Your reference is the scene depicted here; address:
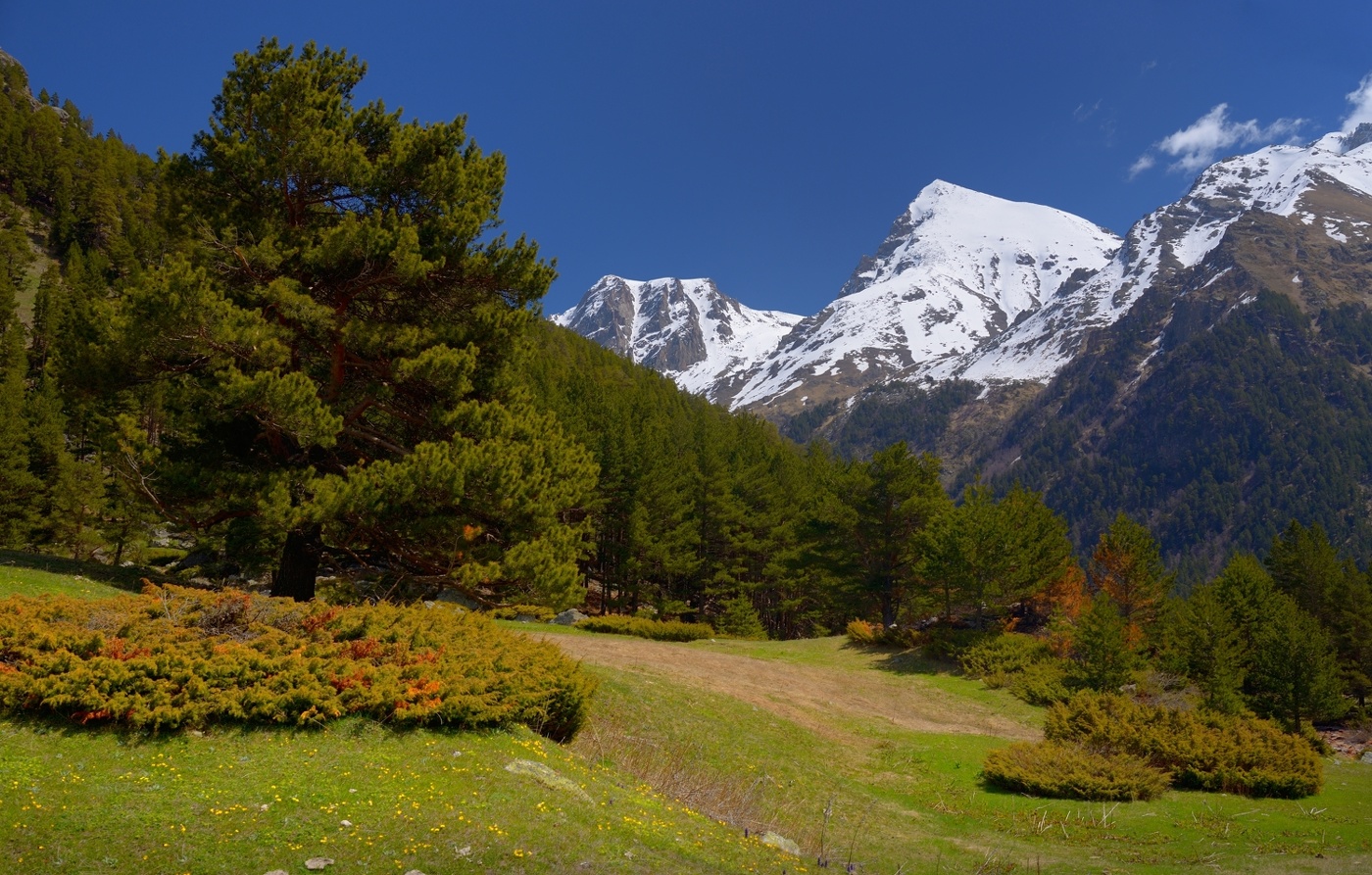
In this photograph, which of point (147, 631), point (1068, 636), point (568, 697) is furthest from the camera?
point (1068, 636)

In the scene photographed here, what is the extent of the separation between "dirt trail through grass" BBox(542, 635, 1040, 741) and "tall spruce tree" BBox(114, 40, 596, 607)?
637 cm

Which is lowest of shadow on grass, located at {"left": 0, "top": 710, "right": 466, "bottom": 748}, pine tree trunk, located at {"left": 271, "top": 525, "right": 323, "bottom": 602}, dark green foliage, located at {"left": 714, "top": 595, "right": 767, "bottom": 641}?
dark green foliage, located at {"left": 714, "top": 595, "right": 767, "bottom": 641}

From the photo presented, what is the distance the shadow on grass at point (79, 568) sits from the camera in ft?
52.2

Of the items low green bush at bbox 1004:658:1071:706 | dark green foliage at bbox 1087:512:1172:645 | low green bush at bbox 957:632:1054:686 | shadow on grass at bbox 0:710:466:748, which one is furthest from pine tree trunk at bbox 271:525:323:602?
dark green foliage at bbox 1087:512:1172:645

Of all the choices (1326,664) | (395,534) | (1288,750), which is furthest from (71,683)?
(1326,664)

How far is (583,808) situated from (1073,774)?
39.4ft

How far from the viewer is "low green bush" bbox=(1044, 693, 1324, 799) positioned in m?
16.3

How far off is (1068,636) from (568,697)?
→ 91.6ft

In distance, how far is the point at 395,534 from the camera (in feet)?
54.1

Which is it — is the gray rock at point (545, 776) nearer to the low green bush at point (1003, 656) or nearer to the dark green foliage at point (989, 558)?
the low green bush at point (1003, 656)

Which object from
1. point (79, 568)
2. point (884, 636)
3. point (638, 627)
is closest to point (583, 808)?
point (79, 568)

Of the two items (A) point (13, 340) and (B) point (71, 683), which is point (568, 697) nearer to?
(B) point (71, 683)

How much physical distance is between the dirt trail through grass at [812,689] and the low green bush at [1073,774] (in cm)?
454

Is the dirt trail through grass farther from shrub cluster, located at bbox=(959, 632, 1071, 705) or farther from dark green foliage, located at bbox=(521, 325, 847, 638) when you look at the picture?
dark green foliage, located at bbox=(521, 325, 847, 638)
